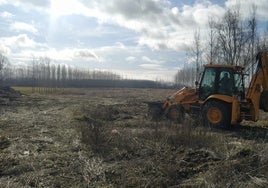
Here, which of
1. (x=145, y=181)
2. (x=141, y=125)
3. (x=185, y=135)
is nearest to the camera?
(x=145, y=181)

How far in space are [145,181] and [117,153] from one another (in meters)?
2.18

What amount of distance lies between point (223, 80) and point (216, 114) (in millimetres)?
1352

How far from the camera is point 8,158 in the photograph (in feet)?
25.9

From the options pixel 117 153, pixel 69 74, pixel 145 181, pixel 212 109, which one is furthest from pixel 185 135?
pixel 69 74

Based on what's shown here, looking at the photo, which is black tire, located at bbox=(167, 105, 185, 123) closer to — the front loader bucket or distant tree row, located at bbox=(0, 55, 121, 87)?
the front loader bucket

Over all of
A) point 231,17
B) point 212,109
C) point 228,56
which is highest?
point 231,17

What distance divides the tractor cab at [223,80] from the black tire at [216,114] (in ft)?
1.94

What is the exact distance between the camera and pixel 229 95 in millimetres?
12852

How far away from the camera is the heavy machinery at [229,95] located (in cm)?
1224

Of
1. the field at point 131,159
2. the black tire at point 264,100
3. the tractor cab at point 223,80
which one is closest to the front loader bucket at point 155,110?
the tractor cab at point 223,80

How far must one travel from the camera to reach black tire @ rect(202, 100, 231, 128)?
40.9ft

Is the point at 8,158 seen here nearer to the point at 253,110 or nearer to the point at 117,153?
the point at 117,153

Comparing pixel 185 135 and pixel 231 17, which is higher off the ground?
pixel 231 17

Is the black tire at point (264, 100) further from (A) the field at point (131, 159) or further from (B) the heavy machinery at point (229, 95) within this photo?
(A) the field at point (131, 159)
